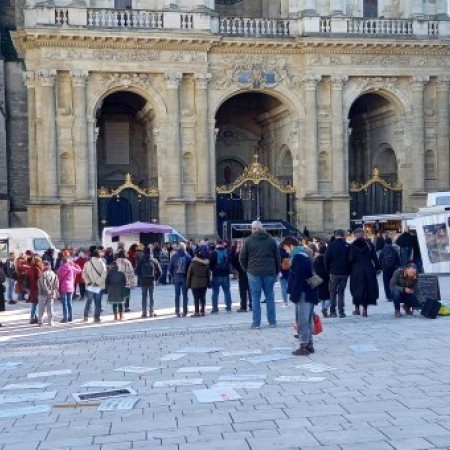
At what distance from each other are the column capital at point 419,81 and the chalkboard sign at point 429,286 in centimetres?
2032

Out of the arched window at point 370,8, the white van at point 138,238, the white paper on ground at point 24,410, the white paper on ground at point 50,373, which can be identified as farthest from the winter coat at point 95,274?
the arched window at point 370,8

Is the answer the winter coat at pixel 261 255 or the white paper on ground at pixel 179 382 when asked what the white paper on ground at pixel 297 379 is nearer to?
the white paper on ground at pixel 179 382

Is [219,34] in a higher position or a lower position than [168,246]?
higher

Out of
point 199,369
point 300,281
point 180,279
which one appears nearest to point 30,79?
point 180,279

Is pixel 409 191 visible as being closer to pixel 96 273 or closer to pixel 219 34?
pixel 219 34

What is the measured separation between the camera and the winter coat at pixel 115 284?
57.9 feet

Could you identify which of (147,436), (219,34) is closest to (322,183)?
(219,34)

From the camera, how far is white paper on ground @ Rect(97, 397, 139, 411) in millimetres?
8969

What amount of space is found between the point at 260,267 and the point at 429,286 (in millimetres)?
3500

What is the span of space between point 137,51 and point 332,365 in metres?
23.5

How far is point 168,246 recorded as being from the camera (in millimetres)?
28094

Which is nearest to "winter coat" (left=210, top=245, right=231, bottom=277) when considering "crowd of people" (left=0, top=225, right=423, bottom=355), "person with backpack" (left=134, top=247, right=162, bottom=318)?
"crowd of people" (left=0, top=225, right=423, bottom=355)

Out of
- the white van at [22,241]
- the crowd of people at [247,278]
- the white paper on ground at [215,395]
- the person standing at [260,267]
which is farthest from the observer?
the white van at [22,241]

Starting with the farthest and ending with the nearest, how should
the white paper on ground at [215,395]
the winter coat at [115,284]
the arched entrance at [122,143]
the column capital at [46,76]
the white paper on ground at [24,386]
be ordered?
the arched entrance at [122,143], the column capital at [46,76], the winter coat at [115,284], the white paper on ground at [24,386], the white paper on ground at [215,395]
